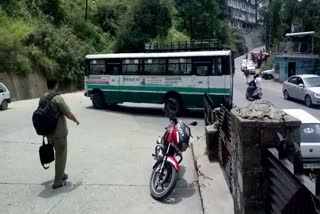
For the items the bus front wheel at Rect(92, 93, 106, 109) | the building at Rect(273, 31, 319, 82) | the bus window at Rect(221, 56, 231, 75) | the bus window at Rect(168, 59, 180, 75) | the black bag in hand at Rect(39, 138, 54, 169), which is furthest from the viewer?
the building at Rect(273, 31, 319, 82)

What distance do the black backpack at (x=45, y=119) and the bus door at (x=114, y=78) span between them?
1246 cm

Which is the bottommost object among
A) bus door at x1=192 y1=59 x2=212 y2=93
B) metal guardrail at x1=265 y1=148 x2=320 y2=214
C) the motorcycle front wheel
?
the motorcycle front wheel

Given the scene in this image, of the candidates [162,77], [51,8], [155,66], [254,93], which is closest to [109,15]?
[51,8]

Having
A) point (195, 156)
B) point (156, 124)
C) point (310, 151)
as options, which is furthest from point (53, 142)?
point (156, 124)

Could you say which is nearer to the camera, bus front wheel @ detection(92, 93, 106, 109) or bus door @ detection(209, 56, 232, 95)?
bus door @ detection(209, 56, 232, 95)

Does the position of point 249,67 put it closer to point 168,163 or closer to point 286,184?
point 168,163

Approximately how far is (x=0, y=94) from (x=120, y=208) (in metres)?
15.6

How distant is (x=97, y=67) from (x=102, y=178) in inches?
508

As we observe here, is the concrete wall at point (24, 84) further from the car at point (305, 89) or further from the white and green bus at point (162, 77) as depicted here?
the car at point (305, 89)

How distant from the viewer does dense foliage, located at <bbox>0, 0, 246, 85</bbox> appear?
28722 mm

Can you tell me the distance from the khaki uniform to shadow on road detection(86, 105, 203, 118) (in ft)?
36.2

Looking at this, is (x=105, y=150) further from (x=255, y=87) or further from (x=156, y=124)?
(x=255, y=87)

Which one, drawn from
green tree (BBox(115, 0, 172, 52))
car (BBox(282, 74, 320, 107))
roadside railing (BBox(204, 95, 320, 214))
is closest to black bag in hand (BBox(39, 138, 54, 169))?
roadside railing (BBox(204, 95, 320, 214))

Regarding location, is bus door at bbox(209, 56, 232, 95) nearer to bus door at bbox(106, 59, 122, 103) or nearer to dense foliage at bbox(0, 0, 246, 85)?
bus door at bbox(106, 59, 122, 103)
